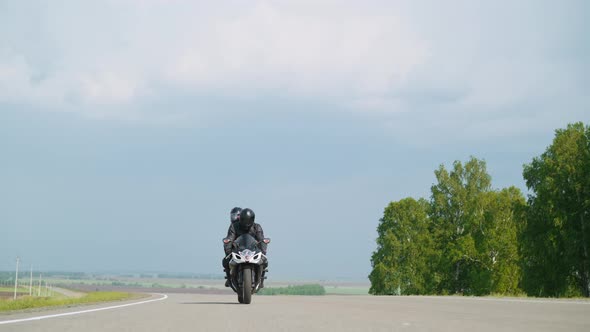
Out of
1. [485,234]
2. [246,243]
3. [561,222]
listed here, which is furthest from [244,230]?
[485,234]

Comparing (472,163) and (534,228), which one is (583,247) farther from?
(472,163)

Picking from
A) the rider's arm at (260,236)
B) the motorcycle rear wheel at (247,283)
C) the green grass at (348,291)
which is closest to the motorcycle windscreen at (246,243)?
the rider's arm at (260,236)

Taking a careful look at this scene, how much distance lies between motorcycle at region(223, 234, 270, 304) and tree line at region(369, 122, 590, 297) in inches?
1314

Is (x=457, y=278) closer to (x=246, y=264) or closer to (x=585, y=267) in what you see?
(x=585, y=267)

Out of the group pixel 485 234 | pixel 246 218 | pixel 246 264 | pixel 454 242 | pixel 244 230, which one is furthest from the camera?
pixel 454 242

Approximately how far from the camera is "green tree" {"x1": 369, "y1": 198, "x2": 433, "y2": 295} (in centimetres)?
6236

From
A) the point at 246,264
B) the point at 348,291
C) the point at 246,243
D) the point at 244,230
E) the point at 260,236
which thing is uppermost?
the point at 244,230

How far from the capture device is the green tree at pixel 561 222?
143ft

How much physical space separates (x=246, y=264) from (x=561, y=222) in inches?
1316

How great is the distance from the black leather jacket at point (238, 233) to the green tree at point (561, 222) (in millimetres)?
31548

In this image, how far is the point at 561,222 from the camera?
4409 cm

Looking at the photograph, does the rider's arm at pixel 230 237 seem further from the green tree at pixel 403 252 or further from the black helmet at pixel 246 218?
the green tree at pixel 403 252

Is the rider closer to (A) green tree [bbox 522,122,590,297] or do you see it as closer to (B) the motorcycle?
(B) the motorcycle

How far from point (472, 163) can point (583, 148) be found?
1741 centimetres
